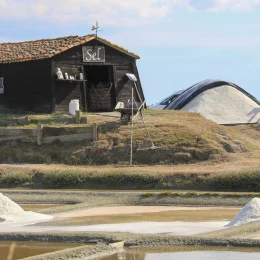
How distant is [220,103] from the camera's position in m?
50.9

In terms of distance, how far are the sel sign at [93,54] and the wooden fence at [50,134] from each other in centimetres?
651

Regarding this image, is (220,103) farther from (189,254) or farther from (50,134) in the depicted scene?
(189,254)

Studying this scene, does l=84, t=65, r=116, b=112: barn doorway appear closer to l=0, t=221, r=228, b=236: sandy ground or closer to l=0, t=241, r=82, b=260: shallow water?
l=0, t=221, r=228, b=236: sandy ground

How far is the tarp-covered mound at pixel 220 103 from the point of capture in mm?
49719

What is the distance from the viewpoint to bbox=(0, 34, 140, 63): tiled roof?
1642 inches

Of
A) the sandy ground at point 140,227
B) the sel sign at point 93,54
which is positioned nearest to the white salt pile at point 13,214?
the sandy ground at point 140,227

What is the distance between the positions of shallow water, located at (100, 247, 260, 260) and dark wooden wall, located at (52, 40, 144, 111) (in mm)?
25378

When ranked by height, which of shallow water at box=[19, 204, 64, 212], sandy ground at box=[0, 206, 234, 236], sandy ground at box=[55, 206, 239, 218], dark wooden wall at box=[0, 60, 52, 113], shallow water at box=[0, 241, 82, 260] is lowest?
shallow water at box=[19, 204, 64, 212]

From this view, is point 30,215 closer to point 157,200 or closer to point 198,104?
point 157,200

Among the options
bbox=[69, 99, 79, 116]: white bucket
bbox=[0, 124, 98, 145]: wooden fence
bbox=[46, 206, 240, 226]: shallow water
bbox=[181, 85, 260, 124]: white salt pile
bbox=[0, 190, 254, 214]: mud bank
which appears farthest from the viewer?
bbox=[181, 85, 260, 124]: white salt pile

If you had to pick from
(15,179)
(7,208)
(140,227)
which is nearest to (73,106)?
(15,179)

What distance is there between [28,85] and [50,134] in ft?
18.2

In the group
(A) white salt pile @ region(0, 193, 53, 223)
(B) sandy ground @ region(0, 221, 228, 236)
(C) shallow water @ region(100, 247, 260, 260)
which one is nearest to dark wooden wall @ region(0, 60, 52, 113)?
(A) white salt pile @ region(0, 193, 53, 223)

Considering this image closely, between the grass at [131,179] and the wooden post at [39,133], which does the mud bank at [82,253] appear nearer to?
the grass at [131,179]
